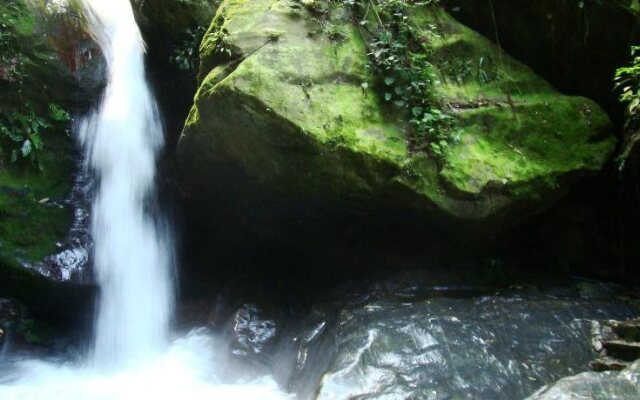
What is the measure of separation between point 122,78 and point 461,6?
5255 millimetres

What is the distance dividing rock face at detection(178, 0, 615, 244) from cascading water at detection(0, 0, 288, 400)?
128cm

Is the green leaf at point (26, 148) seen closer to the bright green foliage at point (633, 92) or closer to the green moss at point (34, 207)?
the green moss at point (34, 207)

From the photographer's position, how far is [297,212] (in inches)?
256

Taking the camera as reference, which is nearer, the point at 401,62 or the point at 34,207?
the point at 401,62

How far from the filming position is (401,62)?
21.1ft

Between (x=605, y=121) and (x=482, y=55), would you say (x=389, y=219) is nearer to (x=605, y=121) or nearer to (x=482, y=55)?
(x=482, y=55)

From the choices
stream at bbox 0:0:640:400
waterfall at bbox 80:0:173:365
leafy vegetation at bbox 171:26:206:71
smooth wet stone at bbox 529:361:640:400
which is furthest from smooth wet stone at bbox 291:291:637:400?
leafy vegetation at bbox 171:26:206:71

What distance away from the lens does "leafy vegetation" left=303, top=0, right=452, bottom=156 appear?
6.12 meters

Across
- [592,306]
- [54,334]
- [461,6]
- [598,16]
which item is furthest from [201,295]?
[598,16]

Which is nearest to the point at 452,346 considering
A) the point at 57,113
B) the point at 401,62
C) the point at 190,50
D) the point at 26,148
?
the point at 401,62

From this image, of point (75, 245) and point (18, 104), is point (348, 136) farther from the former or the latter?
point (18, 104)

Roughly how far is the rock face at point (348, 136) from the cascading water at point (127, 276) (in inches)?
50.3

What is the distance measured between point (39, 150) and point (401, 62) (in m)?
5.14

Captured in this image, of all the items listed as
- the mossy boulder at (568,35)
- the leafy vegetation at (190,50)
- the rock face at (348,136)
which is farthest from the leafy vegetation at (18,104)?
the mossy boulder at (568,35)
